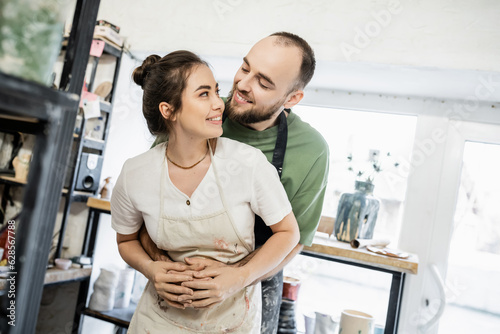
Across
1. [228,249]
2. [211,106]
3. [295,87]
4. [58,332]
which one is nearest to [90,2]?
[211,106]

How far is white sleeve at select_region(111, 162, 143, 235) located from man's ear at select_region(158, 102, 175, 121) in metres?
0.18

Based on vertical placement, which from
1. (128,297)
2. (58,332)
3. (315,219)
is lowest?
(58,332)

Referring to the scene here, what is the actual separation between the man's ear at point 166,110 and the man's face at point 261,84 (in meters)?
0.25

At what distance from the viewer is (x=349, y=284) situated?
2.53 metres

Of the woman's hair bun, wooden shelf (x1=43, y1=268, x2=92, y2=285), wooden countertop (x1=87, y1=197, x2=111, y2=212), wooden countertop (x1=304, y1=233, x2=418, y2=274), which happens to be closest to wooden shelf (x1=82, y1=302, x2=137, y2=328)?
wooden shelf (x1=43, y1=268, x2=92, y2=285)

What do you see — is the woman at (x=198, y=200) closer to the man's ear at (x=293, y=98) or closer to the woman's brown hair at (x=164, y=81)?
the woman's brown hair at (x=164, y=81)

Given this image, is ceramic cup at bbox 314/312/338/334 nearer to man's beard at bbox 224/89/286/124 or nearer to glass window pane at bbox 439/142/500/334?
glass window pane at bbox 439/142/500/334

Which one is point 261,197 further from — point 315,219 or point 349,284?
point 349,284

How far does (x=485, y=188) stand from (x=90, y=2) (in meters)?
2.29

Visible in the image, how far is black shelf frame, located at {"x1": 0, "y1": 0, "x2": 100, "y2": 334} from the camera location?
43 centimetres

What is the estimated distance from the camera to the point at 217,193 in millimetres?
1156

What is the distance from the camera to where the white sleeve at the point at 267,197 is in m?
1.15

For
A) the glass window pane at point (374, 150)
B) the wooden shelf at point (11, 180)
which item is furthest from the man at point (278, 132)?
the wooden shelf at point (11, 180)

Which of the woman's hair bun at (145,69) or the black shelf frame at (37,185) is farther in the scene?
the woman's hair bun at (145,69)
